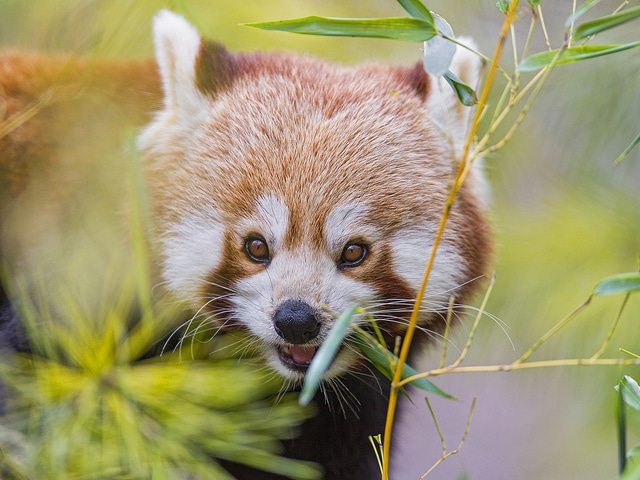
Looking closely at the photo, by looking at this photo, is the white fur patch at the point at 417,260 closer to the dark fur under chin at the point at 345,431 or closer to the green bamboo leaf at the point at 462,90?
the dark fur under chin at the point at 345,431

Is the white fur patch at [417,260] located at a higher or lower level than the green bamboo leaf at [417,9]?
lower

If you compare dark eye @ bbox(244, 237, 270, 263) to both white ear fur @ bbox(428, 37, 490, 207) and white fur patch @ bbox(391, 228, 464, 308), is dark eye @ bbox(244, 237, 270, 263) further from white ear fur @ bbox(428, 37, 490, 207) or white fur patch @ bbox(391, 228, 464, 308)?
white ear fur @ bbox(428, 37, 490, 207)

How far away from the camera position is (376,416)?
73.1 inches

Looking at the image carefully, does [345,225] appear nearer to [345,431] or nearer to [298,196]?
[298,196]

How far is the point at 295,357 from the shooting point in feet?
5.14

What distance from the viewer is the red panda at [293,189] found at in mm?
1515

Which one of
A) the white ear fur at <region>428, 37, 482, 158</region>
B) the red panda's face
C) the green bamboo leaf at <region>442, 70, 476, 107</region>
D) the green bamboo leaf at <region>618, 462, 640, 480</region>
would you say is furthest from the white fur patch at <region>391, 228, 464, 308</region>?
the green bamboo leaf at <region>618, 462, 640, 480</region>

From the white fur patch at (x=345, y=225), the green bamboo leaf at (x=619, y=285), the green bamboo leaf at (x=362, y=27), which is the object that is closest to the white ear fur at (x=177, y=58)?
the white fur patch at (x=345, y=225)

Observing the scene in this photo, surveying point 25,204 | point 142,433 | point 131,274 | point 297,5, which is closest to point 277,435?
point 142,433

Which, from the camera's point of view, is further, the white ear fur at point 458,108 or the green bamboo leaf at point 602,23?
the white ear fur at point 458,108

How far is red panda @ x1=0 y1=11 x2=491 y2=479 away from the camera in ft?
4.97

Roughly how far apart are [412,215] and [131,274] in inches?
25.0

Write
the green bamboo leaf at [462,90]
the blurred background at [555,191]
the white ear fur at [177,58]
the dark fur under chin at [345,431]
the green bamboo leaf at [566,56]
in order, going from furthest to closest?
the blurred background at [555,191] → the dark fur under chin at [345,431] → the white ear fur at [177,58] → the green bamboo leaf at [462,90] → the green bamboo leaf at [566,56]

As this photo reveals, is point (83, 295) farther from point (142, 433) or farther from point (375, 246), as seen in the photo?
point (375, 246)
